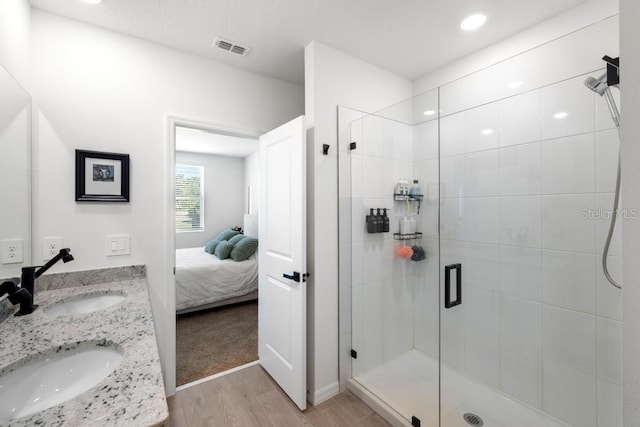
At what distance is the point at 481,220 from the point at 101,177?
8.49 ft

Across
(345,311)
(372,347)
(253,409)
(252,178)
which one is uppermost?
(252,178)

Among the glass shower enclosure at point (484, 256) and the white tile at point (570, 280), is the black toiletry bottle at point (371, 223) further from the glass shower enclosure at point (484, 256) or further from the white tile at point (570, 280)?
the white tile at point (570, 280)

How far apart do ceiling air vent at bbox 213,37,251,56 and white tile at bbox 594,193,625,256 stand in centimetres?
237

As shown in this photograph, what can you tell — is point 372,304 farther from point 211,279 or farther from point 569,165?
point 211,279

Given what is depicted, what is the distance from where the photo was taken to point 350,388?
2.09m

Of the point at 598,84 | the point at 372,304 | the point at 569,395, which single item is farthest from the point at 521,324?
the point at 598,84

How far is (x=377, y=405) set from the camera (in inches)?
73.9

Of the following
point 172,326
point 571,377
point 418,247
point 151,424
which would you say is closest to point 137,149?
point 172,326

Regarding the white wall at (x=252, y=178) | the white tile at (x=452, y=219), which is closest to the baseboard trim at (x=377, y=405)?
the white tile at (x=452, y=219)

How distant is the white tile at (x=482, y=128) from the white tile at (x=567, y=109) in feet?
0.92

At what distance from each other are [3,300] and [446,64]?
3104 mm

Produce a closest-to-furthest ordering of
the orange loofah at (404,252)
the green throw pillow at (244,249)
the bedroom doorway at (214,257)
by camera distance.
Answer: the orange loofah at (404,252) < the bedroom doorway at (214,257) < the green throw pillow at (244,249)

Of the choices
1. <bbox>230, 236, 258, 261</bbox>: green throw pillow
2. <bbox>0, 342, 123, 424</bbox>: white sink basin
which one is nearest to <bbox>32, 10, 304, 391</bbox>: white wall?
<bbox>0, 342, 123, 424</bbox>: white sink basin

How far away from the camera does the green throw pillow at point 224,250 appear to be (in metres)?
4.02
